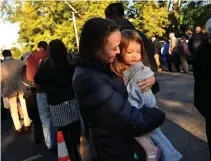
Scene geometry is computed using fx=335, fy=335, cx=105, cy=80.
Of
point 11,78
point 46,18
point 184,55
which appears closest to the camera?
point 11,78

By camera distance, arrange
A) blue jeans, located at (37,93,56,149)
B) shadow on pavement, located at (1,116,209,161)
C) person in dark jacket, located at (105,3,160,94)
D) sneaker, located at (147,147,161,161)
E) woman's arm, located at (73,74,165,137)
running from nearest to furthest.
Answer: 1. woman's arm, located at (73,74,165,137)
2. sneaker, located at (147,147,161,161)
3. person in dark jacket, located at (105,3,160,94)
4. shadow on pavement, located at (1,116,209,161)
5. blue jeans, located at (37,93,56,149)

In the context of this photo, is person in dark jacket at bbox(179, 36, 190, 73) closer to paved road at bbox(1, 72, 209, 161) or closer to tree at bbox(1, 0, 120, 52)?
paved road at bbox(1, 72, 209, 161)

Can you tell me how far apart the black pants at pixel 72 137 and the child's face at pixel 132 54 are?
231 centimetres

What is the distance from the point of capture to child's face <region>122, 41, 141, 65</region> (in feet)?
7.32

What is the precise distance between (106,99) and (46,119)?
3.92 metres

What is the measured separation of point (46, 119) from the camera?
18.3 ft

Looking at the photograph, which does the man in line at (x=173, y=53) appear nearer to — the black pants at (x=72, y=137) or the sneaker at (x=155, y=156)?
the black pants at (x=72, y=137)

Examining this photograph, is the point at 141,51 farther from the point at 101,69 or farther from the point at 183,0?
the point at 183,0

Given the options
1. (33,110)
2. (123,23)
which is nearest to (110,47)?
(123,23)

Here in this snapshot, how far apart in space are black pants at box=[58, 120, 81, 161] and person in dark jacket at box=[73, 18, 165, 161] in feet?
8.12

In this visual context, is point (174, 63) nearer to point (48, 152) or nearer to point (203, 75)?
point (48, 152)

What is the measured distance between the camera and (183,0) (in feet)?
95.3

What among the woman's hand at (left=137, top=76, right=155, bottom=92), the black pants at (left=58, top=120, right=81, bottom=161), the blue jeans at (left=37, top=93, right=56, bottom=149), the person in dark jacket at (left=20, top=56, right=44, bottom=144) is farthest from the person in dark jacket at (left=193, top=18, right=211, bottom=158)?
the person in dark jacket at (left=20, top=56, right=44, bottom=144)

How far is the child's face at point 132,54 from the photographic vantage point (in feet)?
7.32
